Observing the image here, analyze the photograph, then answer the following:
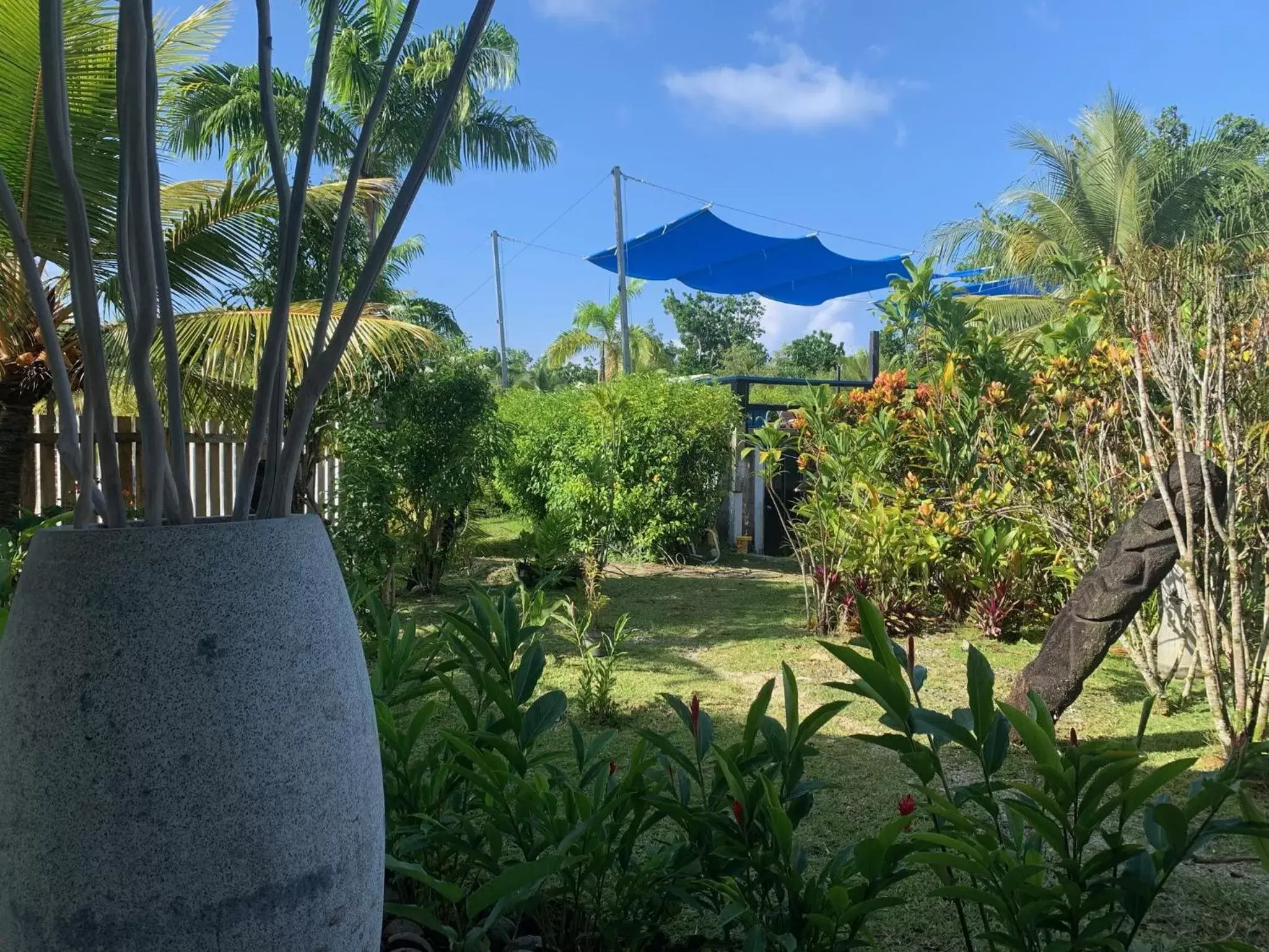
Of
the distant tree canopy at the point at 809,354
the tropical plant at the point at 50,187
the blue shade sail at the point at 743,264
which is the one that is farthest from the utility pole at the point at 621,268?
the distant tree canopy at the point at 809,354

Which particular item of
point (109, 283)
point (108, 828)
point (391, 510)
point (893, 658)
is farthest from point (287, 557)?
point (391, 510)

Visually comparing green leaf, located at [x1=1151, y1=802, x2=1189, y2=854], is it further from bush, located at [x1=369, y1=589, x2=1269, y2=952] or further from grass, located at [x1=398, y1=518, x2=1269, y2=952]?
grass, located at [x1=398, y1=518, x2=1269, y2=952]

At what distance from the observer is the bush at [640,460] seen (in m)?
8.80

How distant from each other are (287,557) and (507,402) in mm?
11331

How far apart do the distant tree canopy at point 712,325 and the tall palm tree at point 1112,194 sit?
29.4 m

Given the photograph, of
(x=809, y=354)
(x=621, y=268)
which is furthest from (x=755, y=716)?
(x=809, y=354)

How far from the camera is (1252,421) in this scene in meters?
3.46

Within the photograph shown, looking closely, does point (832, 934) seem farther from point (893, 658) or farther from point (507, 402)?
point (507, 402)

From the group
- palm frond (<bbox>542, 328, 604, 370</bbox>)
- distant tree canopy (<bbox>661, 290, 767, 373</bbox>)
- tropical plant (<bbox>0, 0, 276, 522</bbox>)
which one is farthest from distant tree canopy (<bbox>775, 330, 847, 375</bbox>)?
tropical plant (<bbox>0, 0, 276, 522</bbox>)

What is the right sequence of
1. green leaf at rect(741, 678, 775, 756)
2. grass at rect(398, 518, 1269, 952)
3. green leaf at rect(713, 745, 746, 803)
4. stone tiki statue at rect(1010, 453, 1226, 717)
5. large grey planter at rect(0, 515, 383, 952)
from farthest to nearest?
stone tiki statue at rect(1010, 453, 1226, 717), grass at rect(398, 518, 1269, 952), green leaf at rect(741, 678, 775, 756), green leaf at rect(713, 745, 746, 803), large grey planter at rect(0, 515, 383, 952)

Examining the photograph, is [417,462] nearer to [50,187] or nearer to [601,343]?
[50,187]

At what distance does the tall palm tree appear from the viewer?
58.7 ft

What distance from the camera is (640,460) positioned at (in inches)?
363

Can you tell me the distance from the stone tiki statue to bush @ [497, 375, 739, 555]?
17.9 ft
